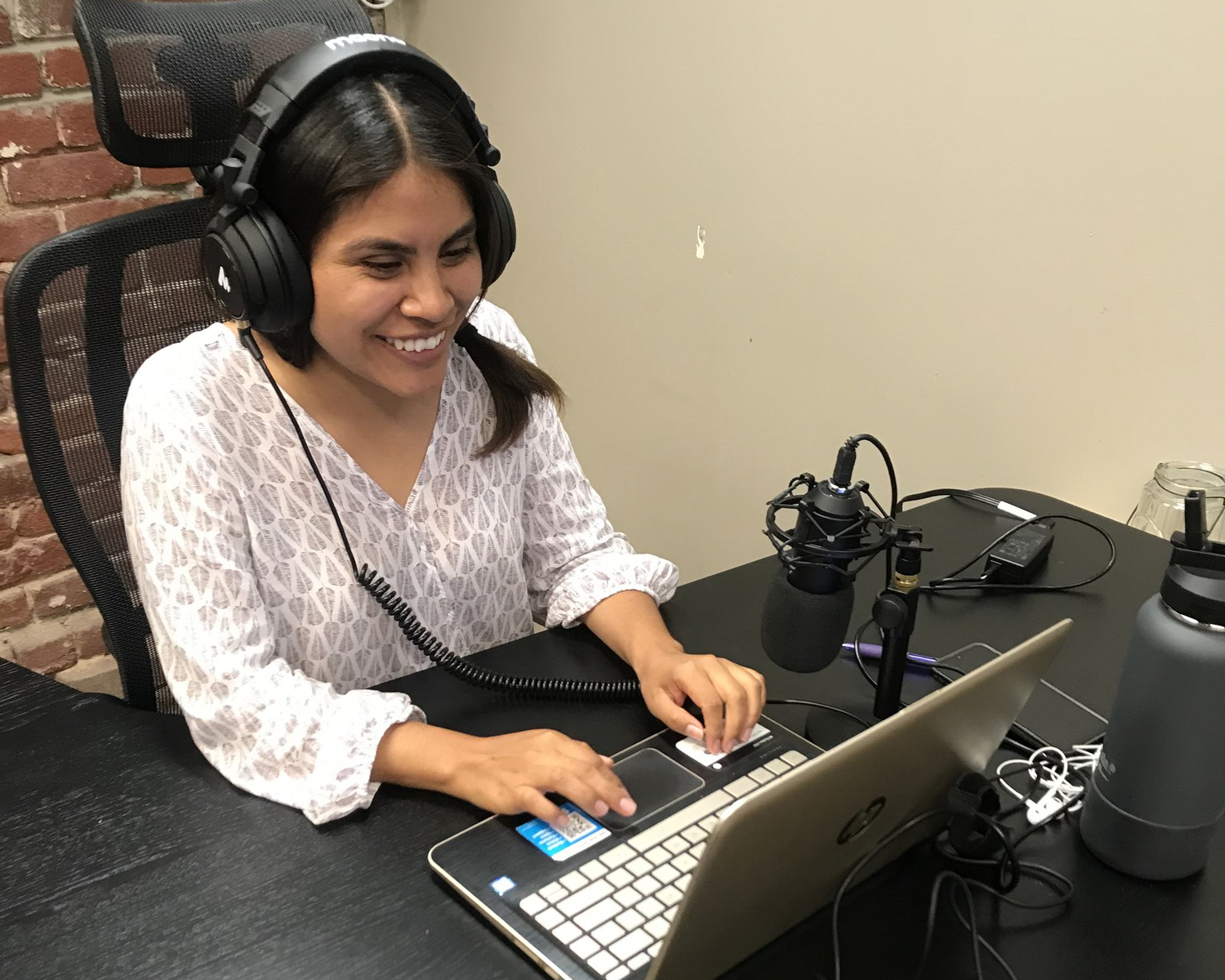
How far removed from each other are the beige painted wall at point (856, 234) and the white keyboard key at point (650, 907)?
0.97 m

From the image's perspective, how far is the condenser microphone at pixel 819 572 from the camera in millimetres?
775

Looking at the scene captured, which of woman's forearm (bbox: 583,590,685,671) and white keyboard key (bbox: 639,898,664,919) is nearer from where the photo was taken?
white keyboard key (bbox: 639,898,664,919)

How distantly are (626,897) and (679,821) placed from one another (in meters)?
0.09

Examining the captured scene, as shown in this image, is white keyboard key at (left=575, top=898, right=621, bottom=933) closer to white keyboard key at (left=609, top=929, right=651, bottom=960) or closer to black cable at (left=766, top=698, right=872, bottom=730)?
white keyboard key at (left=609, top=929, right=651, bottom=960)

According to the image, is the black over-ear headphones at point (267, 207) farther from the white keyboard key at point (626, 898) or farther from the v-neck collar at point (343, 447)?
the white keyboard key at point (626, 898)

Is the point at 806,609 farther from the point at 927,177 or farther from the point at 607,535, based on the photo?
the point at 927,177

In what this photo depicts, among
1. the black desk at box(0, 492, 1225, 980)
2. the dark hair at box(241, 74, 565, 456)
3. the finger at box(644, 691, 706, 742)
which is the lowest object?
the black desk at box(0, 492, 1225, 980)

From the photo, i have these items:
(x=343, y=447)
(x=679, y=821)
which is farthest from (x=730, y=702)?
(x=343, y=447)

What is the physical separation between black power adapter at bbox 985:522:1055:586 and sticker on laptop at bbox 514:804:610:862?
1.98ft

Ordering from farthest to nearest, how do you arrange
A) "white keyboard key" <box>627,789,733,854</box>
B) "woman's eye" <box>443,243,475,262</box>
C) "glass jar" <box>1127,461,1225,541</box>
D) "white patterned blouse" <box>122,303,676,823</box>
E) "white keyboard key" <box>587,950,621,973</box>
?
"glass jar" <box>1127,461,1225,541</box>
"woman's eye" <box>443,243,475,262</box>
"white patterned blouse" <box>122,303,676,823</box>
"white keyboard key" <box>627,789,733,854</box>
"white keyboard key" <box>587,950,621,973</box>

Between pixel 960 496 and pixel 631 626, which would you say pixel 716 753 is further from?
pixel 960 496

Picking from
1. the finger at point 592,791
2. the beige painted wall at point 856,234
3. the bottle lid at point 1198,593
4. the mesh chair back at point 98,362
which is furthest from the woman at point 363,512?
the beige painted wall at point 856,234

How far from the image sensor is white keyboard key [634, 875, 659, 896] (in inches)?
28.3

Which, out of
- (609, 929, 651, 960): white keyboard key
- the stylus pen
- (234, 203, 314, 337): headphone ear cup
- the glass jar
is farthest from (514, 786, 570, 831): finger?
the glass jar
